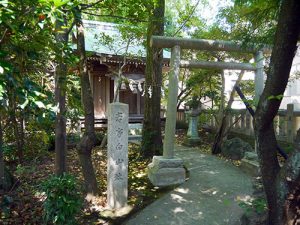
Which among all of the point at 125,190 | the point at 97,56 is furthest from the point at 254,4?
the point at 97,56

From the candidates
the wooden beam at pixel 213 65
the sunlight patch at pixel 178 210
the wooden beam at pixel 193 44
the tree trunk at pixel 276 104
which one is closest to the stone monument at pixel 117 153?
the sunlight patch at pixel 178 210

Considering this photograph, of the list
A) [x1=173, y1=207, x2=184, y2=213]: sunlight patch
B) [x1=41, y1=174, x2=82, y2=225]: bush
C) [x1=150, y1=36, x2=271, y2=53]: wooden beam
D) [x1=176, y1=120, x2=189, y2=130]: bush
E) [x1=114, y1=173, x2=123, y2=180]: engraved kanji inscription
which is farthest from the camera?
[x1=176, y1=120, x2=189, y2=130]: bush

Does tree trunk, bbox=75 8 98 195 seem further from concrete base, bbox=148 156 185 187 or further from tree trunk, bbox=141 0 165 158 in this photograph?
tree trunk, bbox=141 0 165 158

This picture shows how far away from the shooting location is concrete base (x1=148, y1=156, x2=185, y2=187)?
20.0ft

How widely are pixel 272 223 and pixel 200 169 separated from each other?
3.78 m

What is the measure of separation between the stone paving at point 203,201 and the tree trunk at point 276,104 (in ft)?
4.29

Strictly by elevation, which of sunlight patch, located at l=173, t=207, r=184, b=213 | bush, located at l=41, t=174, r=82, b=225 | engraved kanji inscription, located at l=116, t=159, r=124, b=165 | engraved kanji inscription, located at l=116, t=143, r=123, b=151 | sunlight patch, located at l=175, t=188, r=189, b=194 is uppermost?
engraved kanji inscription, located at l=116, t=143, r=123, b=151

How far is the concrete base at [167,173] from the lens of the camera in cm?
608

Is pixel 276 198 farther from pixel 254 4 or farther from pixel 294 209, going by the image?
pixel 254 4

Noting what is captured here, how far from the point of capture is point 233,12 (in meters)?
8.56

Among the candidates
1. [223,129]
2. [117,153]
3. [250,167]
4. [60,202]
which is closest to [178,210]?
[117,153]

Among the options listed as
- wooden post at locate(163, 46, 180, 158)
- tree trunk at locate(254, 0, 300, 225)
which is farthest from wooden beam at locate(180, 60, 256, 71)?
tree trunk at locate(254, 0, 300, 225)

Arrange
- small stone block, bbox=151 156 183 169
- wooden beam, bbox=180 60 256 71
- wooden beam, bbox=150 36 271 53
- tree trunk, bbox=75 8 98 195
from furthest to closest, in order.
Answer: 1. wooden beam, bbox=180 60 256 71
2. small stone block, bbox=151 156 183 169
3. wooden beam, bbox=150 36 271 53
4. tree trunk, bbox=75 8 98 195

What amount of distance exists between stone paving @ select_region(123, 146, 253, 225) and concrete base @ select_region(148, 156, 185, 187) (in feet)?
0.69
